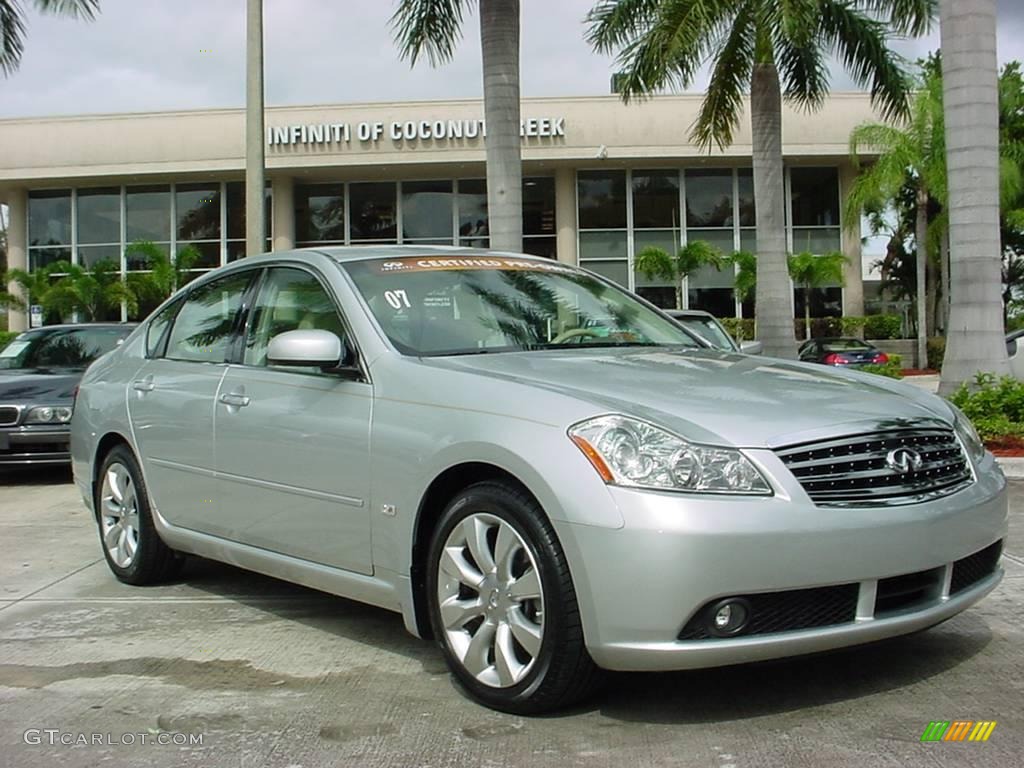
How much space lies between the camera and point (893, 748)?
329cm

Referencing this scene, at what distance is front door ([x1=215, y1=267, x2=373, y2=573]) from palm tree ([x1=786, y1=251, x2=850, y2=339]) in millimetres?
27741

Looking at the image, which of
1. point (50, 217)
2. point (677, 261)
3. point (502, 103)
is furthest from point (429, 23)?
point (50, 217)

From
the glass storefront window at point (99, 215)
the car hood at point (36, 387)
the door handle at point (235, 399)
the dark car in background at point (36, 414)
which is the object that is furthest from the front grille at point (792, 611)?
the glass storefront window at point (99, 215)

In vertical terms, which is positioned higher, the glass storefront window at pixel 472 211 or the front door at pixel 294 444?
the glass storefront window at pixel 472 211

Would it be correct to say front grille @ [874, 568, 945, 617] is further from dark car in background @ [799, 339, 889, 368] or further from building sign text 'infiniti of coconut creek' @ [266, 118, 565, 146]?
building sign text 'infiniti of coconut creek' @ [266, 118, 565, 146]

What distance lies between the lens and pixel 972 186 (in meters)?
10.6

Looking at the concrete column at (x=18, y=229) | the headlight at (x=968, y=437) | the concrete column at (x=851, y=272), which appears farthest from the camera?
the concrete column at (x=18, y=229)

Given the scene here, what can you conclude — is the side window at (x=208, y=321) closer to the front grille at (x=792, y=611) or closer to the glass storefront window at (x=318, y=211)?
the front grille at (x=792, y=611)

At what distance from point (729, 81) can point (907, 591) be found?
15328 mm

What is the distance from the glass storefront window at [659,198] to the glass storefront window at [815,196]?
12.8 ft

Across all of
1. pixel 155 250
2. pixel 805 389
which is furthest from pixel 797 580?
pixel 155 250

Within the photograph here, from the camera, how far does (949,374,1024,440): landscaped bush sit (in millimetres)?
9930

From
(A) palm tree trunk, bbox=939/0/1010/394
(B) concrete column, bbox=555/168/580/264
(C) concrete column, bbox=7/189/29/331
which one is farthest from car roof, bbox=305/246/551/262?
(C) concrete column, bbox=7/189/29/331

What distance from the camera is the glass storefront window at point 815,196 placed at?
35438mm
